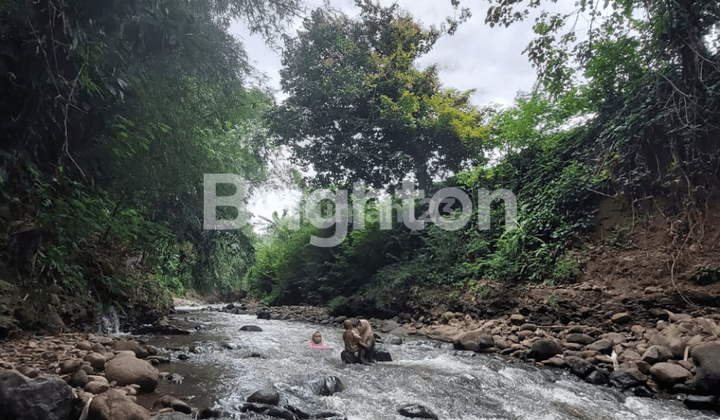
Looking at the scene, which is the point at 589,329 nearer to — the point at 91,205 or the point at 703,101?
the point at 703,101

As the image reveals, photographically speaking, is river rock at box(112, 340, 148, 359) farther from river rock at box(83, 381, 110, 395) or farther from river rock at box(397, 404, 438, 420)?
river rock at box(397, 404, 438, 420)

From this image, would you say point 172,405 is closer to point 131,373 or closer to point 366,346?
point 131,373

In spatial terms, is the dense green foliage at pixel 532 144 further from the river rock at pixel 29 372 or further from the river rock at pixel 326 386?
the river rock at pixel 29 372

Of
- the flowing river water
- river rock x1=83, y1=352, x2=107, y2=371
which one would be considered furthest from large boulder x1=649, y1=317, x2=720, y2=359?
river rock x1=83, y1=352, x2=107, y2=371

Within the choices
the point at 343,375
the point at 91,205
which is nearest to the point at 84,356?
the point at 91,205

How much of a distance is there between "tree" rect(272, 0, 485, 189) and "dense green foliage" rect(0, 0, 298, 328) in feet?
21.5

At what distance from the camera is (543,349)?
17.8 feet

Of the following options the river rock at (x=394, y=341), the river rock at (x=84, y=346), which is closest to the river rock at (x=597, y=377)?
the river rock at (x=394, y=341)

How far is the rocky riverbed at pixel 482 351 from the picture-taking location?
2.60 meters

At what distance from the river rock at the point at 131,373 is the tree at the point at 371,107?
1168 cm

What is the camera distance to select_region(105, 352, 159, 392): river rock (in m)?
3.50

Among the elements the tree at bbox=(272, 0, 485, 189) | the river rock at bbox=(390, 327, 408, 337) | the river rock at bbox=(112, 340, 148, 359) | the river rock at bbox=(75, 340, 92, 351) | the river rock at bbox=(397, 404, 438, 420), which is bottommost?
the river rock at bbox=(390, 327, 408, 337)

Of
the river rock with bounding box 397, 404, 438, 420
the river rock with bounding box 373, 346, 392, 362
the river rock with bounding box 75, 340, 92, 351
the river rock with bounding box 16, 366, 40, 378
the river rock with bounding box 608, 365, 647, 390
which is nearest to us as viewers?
the river rock with bounding box 16, 366, 40, 378

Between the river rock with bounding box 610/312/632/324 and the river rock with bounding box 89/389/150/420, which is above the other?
the river rock with bounding box 610/312/632/324
